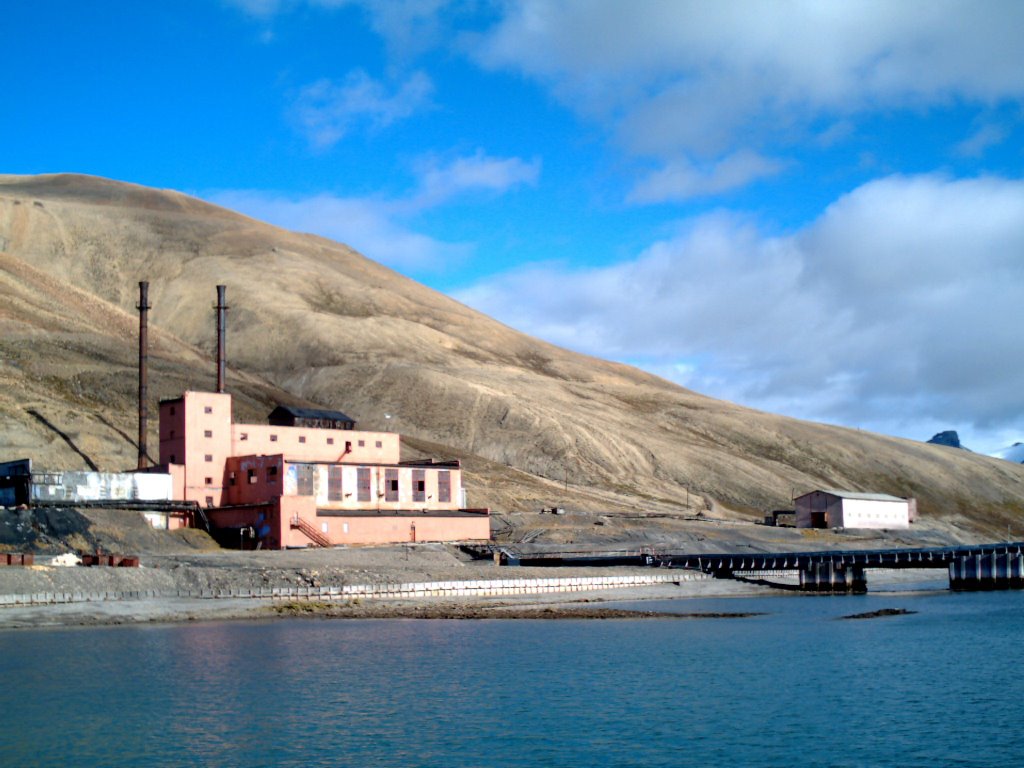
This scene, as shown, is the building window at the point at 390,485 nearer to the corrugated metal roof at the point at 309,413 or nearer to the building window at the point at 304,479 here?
the building window at the point at 304,479

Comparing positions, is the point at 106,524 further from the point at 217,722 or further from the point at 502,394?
the point at 502,394

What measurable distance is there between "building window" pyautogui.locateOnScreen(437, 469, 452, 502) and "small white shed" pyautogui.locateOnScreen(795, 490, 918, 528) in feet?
137

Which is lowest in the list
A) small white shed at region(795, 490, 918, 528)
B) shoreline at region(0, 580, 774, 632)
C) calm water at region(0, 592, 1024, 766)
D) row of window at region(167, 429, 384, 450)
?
calm water at region(0, 592, 1024, 766)

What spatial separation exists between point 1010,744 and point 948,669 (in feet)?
38.5

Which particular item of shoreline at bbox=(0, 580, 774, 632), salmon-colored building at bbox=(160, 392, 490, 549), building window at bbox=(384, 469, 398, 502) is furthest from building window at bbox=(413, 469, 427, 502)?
shoreline at bbox=(0, 580, 774, 632)

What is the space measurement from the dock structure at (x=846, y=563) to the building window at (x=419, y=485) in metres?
6.72

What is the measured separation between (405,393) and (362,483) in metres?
72.3

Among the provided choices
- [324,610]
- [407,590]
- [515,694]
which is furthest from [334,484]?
[515,694]

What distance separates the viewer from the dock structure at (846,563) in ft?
244

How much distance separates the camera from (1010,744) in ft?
92.9

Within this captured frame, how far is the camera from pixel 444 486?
8369cm

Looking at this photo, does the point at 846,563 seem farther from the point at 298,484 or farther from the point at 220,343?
the point at 220,343

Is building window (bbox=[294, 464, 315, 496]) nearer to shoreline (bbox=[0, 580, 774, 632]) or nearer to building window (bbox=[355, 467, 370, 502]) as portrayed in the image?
building window (bbox=[355, 467, 370, 502])

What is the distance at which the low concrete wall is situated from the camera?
52.1m
